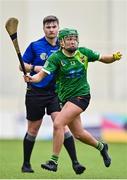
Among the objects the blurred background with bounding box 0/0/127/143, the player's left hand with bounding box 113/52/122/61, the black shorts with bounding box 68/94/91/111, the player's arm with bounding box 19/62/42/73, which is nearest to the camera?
the black shorts with bounding box 68/94/91/111

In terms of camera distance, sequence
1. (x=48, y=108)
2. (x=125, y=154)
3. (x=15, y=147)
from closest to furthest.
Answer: (x=48, y=108)
(x=125, y=154)
(x=15, y=147)

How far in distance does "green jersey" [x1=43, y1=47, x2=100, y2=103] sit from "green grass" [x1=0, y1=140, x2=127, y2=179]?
42.1 inches

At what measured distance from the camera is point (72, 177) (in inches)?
426

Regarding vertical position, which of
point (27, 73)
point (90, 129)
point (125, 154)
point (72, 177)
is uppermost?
point (27, 73)

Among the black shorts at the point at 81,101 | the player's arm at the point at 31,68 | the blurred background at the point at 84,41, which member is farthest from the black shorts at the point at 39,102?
the blurred background at the point at 84,41

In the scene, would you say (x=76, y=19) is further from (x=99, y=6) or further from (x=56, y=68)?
(x=56, y=68)

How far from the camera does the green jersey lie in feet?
35.3

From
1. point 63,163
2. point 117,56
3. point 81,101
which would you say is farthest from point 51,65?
point 63,163

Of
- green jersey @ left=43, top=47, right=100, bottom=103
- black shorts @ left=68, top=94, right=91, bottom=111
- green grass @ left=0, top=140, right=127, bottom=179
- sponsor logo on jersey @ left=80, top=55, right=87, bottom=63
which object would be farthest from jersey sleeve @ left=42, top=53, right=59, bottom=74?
green grass @ left=0, top=140, right=127, bottom=179

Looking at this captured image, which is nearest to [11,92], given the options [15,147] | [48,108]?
[15,147]

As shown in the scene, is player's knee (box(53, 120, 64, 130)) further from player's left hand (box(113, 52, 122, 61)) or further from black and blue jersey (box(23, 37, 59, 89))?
player's left hand (box(113, 52, 122, 61))

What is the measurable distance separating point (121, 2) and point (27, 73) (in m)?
11.8

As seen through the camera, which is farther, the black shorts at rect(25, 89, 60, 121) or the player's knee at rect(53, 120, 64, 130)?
the black shorts at rect(25, 89, 60, 121)

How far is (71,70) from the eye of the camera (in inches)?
423
